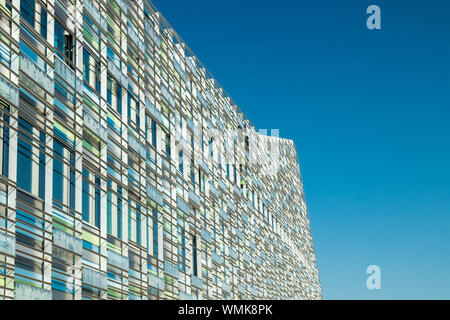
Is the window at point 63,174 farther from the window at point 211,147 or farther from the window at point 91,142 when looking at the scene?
the window at point 211,147

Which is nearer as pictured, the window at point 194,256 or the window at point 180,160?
the window at point 180,160

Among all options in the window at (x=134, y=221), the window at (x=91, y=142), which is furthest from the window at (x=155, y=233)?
the window at (x=91, y=142)

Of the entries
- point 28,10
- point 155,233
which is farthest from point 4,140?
point 155,233

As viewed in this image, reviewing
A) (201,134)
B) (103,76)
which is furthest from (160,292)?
(201,134)

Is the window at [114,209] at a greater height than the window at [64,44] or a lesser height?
lesser

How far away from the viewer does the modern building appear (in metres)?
23.3

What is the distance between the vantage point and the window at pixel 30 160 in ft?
76.1

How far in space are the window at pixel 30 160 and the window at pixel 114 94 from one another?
7.26 meters

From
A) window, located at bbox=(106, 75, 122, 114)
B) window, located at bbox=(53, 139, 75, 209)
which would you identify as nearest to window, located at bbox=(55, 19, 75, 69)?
window, located at bbox=(106, 75, 122, 114)

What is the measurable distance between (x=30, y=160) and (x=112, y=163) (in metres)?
6.94

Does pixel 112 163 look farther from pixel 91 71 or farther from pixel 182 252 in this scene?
pixel 182 252
